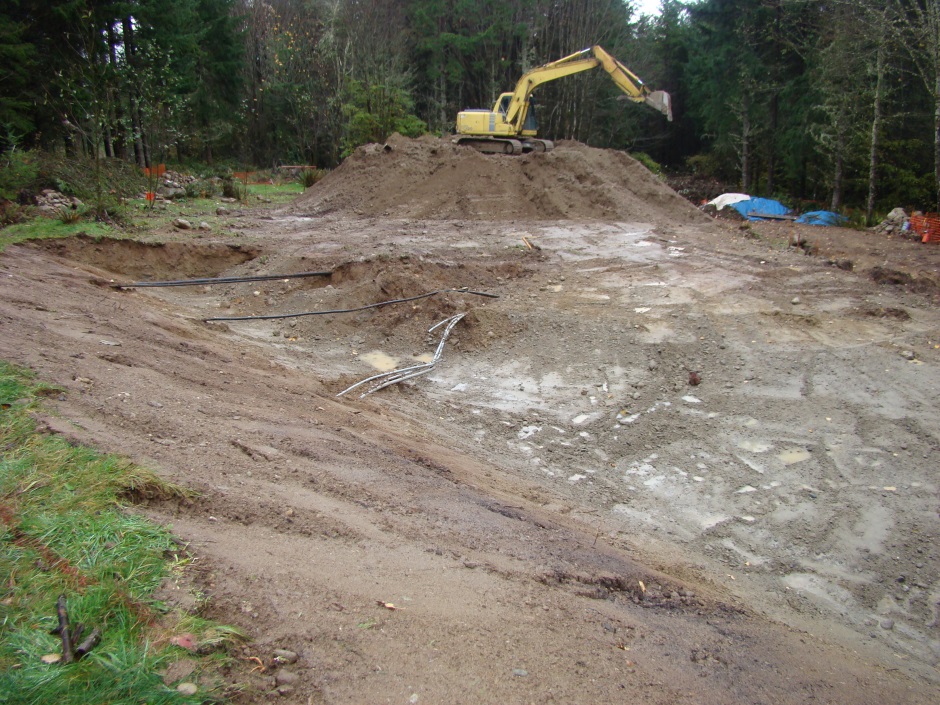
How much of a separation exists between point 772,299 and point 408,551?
317 inches

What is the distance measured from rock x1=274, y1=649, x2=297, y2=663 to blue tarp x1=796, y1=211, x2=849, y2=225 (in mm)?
19711

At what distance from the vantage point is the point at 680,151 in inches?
1427

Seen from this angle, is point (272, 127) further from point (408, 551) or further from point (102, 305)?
point (408, 551)

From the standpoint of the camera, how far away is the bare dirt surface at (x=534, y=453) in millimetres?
2955

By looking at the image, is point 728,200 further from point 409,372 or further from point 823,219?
point 409,372

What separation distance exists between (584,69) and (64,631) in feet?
65.1

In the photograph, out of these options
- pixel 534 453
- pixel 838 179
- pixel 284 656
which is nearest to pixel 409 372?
pixel 534 453

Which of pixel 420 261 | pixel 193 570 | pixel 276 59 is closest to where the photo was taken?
pixel 193 570

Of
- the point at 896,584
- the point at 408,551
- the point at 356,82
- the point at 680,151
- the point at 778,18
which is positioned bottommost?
the point at 896,584

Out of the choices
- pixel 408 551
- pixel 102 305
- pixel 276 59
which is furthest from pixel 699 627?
pixel 276 59

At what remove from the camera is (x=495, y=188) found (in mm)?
17375

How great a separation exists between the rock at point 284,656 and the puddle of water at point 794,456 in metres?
5.14

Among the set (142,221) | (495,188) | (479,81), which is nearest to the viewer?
(142,221)

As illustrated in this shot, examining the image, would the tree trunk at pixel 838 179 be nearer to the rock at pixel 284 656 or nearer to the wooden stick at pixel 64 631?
the rock at pixel 284 656
